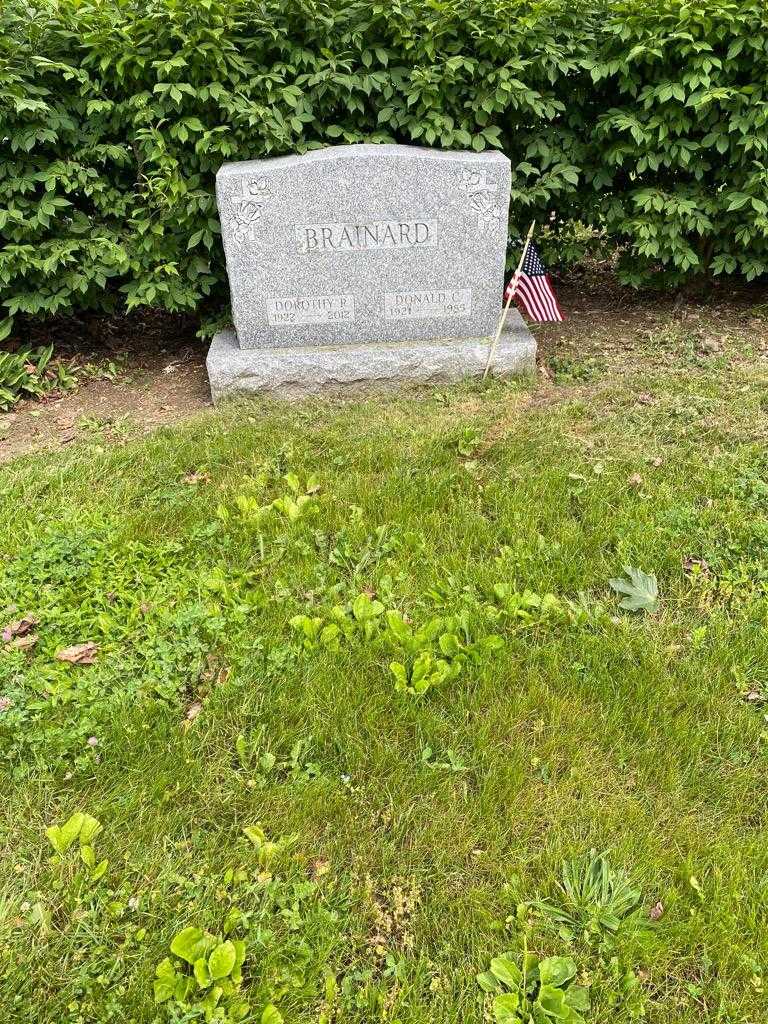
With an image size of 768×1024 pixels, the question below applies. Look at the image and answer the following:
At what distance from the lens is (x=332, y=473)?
3.58m

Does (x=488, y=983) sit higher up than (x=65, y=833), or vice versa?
(x=65, y=833)

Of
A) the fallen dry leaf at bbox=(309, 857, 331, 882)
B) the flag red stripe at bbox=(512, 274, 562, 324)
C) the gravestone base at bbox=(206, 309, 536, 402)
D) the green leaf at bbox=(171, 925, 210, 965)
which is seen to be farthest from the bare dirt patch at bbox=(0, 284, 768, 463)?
the green leaf at bbox=(171, 925, 210, 965)

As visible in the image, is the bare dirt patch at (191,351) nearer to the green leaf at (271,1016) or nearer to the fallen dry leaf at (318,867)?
the fallen dry leaf at (318,867)

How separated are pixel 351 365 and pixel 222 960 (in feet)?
11.2

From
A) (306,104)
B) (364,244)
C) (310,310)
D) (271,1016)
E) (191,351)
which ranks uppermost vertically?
(306,104)

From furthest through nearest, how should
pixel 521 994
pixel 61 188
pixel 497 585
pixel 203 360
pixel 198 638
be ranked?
pixel 203 360 < pixel 61 188 < pixel 497 585 < pixel 198 638 < pixel 521 994

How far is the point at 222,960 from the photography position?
5.57 ft

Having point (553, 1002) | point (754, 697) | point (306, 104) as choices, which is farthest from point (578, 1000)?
point (306, 104)

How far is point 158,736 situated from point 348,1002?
955 millimetres

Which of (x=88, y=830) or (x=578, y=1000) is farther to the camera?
(x=88, y=830)

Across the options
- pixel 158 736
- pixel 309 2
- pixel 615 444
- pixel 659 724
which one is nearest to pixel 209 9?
pixel 309 2

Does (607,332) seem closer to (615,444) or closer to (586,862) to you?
(615,444)

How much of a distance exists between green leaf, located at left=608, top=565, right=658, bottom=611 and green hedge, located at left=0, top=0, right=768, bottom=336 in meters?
2.97

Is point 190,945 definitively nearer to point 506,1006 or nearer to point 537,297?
point 506,1006
